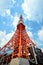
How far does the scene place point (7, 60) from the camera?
30.5 m

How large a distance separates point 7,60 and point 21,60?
301 inches

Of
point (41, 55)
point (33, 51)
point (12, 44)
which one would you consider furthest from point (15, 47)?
point (41, 55)

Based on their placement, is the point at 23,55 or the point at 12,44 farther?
the point at 12,44

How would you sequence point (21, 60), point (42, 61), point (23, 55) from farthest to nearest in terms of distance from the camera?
point (42, 61)
point (23, 55)
point (21, 60)

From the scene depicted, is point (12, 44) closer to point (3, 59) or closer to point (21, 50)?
point (3, 59)

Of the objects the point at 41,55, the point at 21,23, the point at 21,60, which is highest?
the point at 21,23

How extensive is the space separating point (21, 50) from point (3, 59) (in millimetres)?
7323

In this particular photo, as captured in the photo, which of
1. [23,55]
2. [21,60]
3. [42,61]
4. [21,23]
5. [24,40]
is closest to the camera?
[21,60]

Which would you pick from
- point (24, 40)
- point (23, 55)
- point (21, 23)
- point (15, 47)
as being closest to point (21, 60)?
point (23, 55)

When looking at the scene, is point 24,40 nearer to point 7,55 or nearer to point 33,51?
point 33,51

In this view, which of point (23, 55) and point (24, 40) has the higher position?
point (24, 40)

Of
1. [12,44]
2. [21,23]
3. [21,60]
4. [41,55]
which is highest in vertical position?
[21,23]

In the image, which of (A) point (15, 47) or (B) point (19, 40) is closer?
(A) point (15, 47)

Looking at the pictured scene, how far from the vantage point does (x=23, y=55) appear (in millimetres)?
25391
